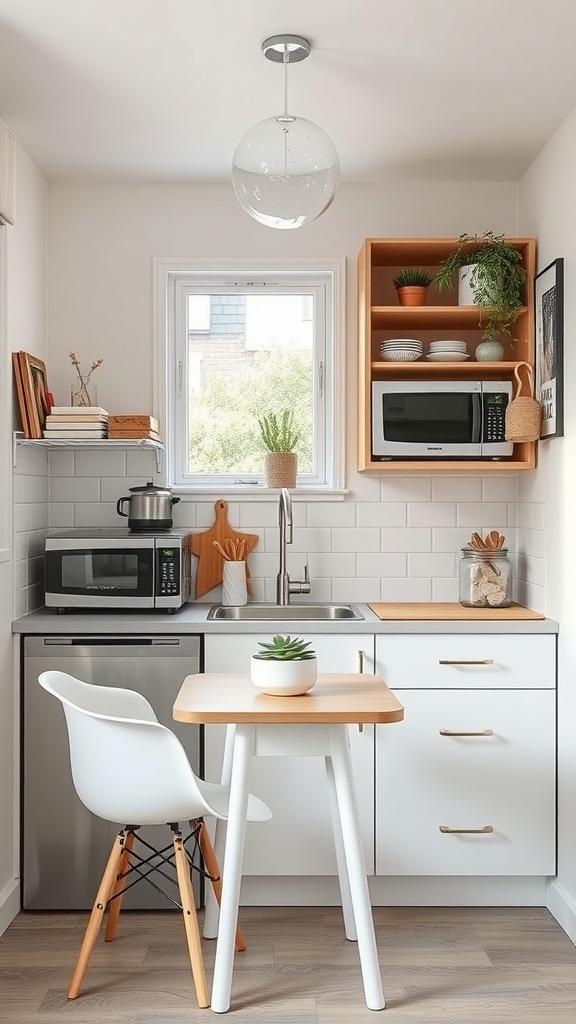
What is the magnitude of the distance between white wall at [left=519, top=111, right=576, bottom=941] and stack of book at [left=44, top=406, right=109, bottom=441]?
1.57 m

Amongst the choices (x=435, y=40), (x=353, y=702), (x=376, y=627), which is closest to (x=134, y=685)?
(x=376, y=627)

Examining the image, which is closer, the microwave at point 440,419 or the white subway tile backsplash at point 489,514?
the microwave at point 440,419

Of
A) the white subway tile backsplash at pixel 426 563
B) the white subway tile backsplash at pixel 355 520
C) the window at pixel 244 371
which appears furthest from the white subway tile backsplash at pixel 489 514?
the window at pixel 244 371

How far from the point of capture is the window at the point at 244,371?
3.93m

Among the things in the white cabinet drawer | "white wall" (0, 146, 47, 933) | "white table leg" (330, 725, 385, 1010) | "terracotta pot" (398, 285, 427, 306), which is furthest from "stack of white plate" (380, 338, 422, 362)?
"white table leg" (330, 725, 385, 1010)

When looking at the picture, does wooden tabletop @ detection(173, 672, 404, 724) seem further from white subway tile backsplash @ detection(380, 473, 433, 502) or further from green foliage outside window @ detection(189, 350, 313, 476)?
green foliage outside window @ detection(189, 350, 313, 476)

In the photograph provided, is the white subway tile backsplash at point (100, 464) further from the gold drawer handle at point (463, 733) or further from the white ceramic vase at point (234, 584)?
the gold drawer handle at point (463, 733)

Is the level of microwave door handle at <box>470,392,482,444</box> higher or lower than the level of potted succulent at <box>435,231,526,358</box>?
lower

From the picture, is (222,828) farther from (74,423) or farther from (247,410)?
(247,410)

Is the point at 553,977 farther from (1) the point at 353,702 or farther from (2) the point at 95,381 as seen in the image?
(2) the point at 95,381

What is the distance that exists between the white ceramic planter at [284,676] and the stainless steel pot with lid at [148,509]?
3.79 ft

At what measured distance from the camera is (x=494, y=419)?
355 cm

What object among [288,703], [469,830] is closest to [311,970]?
[469,830]

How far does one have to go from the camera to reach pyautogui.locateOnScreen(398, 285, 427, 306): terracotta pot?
3.62 meters
